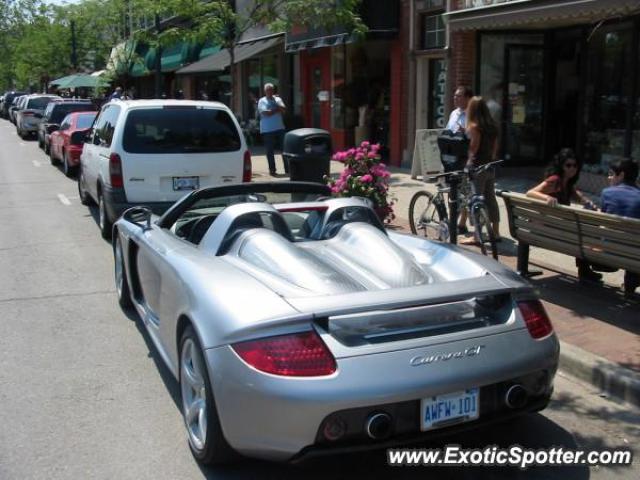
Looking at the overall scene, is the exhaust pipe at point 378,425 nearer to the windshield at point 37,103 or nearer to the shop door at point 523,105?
the shop door at point 523,105

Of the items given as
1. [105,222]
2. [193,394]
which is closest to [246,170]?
[105,222]

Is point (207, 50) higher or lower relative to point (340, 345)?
higher

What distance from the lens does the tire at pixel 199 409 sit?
11.6 feet

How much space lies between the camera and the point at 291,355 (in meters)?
3.27

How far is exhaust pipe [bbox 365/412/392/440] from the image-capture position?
3219 millimetres

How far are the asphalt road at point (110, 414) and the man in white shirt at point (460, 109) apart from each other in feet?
16.0

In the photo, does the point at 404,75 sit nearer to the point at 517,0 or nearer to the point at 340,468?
→ the point at 517,0

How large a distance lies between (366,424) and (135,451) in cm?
144

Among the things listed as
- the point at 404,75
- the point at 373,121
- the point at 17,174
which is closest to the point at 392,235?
the point at 404,75

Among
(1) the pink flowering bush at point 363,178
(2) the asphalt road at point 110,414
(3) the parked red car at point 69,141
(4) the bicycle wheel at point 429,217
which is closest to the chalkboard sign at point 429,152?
(4) the bicycle wheel at point 429,217

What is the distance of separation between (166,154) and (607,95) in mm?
7336

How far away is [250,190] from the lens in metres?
5.26

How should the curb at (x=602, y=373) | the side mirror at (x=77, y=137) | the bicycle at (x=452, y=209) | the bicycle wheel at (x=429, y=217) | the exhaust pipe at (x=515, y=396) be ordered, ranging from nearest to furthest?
1. the exhaust pipe at (x=515, y=396)
2. the curb at (x=602, y=373)
3. the bicycle at (x=452, y=209)
4. the bicycle wheel at (x=429, y=217)
5. the side mirror at (x=77, y=137)

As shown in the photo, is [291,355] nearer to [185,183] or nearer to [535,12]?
[185,183]
